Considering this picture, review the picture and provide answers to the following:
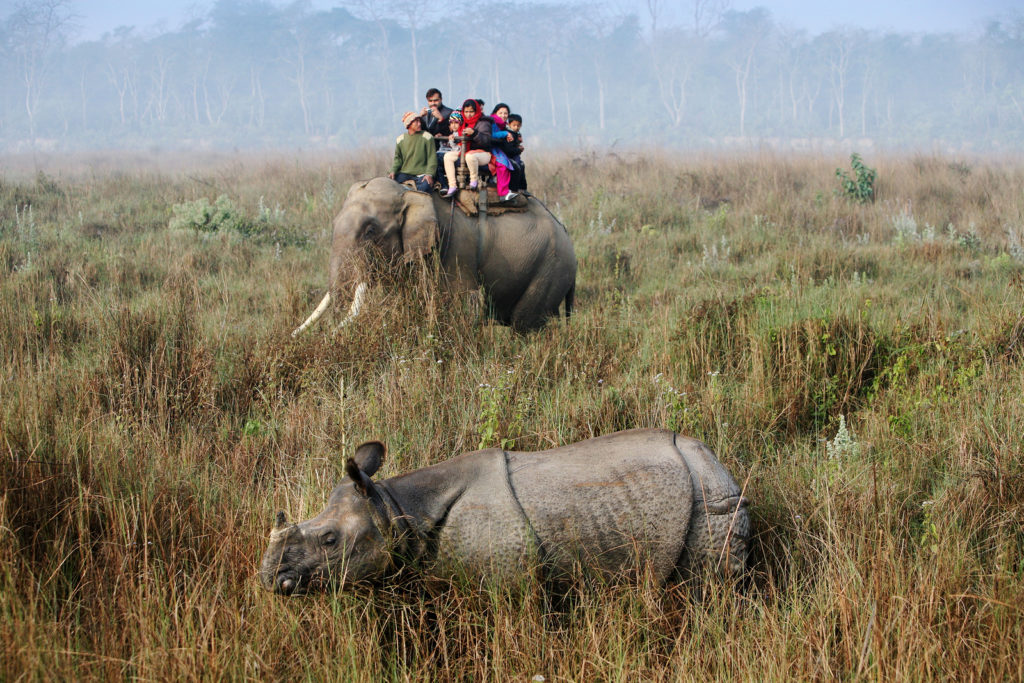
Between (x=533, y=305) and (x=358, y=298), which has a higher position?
(x=358, y=298)

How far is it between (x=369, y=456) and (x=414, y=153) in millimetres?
5644

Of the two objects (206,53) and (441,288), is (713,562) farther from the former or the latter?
(206,53)

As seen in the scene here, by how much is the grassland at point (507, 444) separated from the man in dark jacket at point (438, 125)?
6.22 ft

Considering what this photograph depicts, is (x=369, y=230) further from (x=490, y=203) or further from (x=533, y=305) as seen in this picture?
(x=533, y=305)

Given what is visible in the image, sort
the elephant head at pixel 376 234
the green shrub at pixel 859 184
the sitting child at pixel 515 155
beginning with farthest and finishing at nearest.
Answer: the green shrub at pixel 859 184 < the sitting child at pixel 515 155 < the elephant head at pixel 376 234

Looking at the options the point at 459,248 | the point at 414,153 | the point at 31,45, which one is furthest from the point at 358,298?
the point at 31,45

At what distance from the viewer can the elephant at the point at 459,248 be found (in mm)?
6734

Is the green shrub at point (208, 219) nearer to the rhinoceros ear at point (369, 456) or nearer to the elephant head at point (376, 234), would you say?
the elephant head at point (376, 234)

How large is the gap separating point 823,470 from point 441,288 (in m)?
3.53

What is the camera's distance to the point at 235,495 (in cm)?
365

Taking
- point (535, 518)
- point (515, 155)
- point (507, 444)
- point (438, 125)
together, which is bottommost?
point (507, 444)

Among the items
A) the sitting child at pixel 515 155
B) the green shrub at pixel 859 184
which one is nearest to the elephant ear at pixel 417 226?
the sitting child at pixel 515 155

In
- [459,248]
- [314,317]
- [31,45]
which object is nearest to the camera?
[314,317]

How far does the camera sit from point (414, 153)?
8.27m
